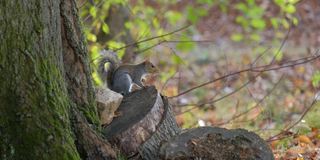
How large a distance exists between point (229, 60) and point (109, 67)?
587 cm

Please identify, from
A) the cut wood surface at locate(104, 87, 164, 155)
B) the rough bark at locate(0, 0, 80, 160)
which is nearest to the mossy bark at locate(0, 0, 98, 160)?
the rough bark at locate(0, 0, 80, 160)

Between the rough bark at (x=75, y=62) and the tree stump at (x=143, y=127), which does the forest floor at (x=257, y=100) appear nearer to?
the tree stump at (x=143, y=127)

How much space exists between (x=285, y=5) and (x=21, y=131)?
3409mm

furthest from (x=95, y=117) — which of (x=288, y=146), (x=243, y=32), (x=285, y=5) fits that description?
(x=243, y=32)

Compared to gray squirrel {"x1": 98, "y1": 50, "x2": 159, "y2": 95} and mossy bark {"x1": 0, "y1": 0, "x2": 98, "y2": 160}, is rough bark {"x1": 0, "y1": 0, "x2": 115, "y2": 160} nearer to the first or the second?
mossy bark {"x1": 0, "y1": 0, "x2": 98, "y2": 160}

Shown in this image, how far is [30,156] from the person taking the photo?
3.06 meters

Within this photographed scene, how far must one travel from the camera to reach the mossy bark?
3.06 meters

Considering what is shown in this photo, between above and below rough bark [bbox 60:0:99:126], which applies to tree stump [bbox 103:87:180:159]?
below

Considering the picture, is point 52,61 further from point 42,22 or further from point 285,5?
point 285,5

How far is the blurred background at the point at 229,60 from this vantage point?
17.3 feet

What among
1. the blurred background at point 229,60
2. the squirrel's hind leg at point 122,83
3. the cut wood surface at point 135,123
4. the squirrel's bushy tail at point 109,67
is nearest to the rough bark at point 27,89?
the cut wood surface at point 135,123

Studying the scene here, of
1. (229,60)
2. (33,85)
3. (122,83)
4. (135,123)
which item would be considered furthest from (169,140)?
(229,60)

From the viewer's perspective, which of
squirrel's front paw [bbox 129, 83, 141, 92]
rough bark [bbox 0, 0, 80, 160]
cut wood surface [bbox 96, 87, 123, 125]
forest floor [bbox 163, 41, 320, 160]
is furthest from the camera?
forest floor [bbox 163, 41, 320, 160]

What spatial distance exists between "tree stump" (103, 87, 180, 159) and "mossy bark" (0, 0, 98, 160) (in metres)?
0.37
